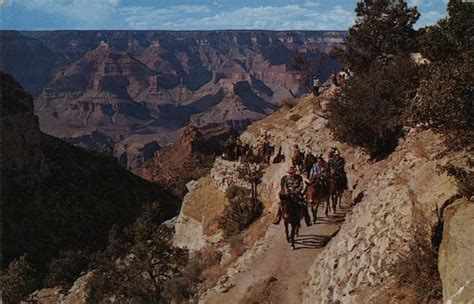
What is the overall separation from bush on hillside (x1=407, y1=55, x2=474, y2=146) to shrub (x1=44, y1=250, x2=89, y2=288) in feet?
111

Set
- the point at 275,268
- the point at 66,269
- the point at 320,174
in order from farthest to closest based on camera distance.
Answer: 1. the point at 66,269
2. the point at 320,174
3. the point at 275,268

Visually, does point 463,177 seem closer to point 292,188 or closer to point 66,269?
point 292,188

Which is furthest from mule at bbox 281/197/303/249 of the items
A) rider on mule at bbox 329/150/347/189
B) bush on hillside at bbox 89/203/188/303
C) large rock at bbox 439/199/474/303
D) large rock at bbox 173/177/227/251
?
large rock at bbox 173/177/227/251

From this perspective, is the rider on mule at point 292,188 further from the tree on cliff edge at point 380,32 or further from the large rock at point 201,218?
the tree on cliff edge at point 380,32

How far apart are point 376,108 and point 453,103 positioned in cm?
1097

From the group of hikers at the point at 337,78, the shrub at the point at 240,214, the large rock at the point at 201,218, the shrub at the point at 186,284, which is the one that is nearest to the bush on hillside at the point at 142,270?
the large rock at the point at 201,218

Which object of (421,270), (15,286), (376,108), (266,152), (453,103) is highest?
(453,103)

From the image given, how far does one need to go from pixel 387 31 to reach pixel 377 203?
24.2m

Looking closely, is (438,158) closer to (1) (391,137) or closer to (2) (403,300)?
(2) (403,300)

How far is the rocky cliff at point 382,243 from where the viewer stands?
39.1 ft

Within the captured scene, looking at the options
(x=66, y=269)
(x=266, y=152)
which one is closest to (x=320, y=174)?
(x=266, y=152)

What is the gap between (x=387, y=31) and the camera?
38.1 meters

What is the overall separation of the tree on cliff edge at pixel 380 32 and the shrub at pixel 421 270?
85.4 ft

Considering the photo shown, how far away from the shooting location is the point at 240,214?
103ft
